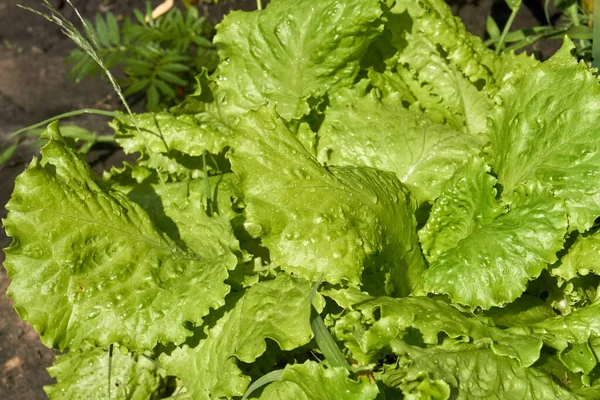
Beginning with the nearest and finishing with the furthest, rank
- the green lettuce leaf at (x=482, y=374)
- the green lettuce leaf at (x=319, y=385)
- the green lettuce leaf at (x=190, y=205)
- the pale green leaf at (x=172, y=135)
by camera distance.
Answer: the green lettuce leaf at (x=319, y=385) < the green lettuce leaf at (x=482, y=374) < the green lettuce leaf at (x=190, y=205) < the pale green leaf at (x=172, y=135)

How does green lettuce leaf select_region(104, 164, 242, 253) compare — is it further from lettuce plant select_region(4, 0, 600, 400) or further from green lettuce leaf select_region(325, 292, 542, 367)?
green lettuce leaf select_region(325, 292, 542, 367)

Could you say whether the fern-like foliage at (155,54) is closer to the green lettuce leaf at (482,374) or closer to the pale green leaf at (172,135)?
the pale green leaf at (172,135)

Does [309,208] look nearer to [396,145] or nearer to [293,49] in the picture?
[396,145]

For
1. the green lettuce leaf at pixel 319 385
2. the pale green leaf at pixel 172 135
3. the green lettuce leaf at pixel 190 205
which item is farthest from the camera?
the pale green leaf at pixel 172 135

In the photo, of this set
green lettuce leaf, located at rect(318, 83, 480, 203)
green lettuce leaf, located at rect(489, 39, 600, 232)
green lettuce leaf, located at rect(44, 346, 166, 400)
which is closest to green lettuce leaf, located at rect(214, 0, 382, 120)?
green lettuce leaf, located at rect(318, 83, 480, 203)

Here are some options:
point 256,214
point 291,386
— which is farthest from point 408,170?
point 291,386

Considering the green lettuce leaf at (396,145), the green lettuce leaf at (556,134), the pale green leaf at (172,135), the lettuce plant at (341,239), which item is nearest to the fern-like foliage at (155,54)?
the pale green leaf at (172,135)
